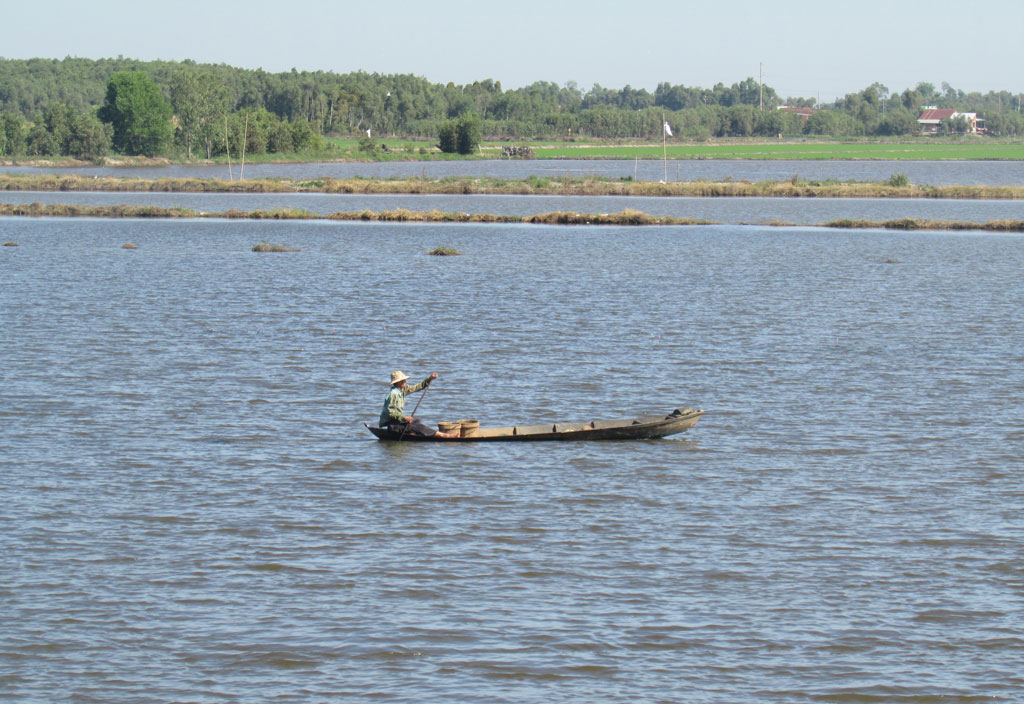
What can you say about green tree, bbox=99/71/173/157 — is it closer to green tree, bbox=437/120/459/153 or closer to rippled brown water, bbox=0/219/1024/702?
green tree, bbox=437/120/459/153

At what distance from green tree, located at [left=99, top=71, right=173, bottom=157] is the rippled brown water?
152 meters

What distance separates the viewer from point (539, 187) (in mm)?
114250

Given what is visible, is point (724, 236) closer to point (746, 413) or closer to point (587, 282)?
point (587, 282)

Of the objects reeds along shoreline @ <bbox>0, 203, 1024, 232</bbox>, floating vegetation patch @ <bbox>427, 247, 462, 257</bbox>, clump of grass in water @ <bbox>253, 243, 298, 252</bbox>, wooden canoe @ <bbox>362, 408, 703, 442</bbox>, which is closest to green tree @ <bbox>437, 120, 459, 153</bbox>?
reeds along shoreline @ <bbox>0, 203, 1024, 232</bbox>

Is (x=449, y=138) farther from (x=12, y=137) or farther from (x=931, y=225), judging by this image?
(x=931, y=225)

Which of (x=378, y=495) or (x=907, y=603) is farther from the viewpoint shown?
(x=378, y=495)

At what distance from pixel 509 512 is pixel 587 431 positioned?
4639 millimetres

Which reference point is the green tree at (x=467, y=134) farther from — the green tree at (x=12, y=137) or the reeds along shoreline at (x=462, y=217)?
the reeds along shoreline at (x=462, y=217)

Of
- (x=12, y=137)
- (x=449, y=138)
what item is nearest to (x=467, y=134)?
(x=449, y=138)

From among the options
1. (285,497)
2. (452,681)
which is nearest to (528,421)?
(285,497)

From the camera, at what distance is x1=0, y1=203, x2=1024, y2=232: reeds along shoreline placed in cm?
8725

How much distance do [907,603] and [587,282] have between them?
40443 mm

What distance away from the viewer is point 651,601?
16.0 m

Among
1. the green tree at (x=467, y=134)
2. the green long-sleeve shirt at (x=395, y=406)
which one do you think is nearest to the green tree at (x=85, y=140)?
the green tree at (x=467, y=134)
